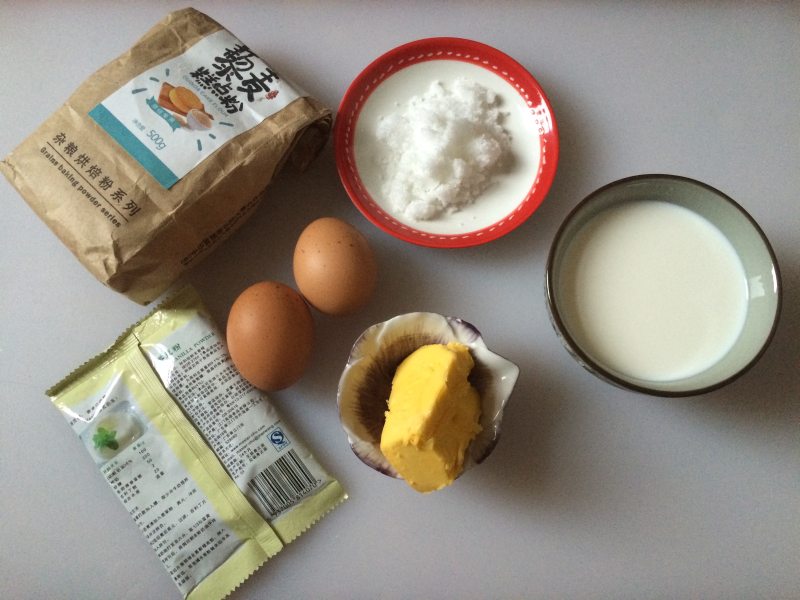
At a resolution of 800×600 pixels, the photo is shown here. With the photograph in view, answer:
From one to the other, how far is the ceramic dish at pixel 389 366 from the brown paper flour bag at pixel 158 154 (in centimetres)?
27

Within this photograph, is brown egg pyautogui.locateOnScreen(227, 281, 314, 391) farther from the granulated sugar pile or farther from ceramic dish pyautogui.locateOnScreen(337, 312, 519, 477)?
the granulated sugar pile

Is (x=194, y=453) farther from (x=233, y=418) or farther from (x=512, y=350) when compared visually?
(x=512, y=350)

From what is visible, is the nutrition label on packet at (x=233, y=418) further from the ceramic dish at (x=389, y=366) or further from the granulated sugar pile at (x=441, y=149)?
the granulated sugar pile at (x=441, y=149)

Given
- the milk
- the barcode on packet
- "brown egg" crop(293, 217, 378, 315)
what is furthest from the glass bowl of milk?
the barcode on packet

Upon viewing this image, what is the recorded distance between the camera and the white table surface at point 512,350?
0.83 meters

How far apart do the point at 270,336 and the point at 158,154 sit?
27 centimetres

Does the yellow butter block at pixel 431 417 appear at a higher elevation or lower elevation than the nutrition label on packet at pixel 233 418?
higher

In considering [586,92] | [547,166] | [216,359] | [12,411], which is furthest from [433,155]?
[12,411]

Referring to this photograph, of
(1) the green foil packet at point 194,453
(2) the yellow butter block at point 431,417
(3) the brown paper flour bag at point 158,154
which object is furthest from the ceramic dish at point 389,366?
(3) the brown paper flour bag at point 158,154

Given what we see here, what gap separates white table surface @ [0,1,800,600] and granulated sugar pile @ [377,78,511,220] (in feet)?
0.25

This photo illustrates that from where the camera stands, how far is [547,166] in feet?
2.92

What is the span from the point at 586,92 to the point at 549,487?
603mm

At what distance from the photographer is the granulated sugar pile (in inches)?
33.9

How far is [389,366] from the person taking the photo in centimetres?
80
